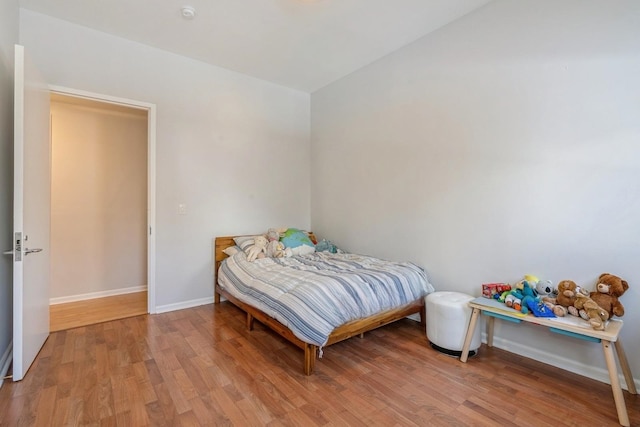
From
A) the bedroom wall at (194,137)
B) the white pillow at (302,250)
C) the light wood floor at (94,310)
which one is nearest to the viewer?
the bedroom wall at (194,137)

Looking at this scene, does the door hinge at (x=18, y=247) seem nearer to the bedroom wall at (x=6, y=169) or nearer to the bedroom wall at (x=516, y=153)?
the bedroom wall at (x=6, y=169)

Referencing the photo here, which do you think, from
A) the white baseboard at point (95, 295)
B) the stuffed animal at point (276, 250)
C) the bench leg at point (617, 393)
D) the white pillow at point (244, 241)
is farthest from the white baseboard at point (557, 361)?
the white baseboard at point (95, 295)

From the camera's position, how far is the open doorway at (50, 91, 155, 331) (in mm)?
3609

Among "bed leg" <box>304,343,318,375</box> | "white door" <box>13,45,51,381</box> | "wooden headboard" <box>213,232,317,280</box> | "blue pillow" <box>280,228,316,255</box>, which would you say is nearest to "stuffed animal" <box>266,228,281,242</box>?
"blue pillow" <box>280,228,316,255</box>

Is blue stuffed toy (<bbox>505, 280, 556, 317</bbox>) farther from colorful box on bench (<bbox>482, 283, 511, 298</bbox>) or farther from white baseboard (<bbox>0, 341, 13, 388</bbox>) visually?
white baseboard (<bbox>0, 341, 13, 388</bbox>)

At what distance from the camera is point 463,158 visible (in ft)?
8.84

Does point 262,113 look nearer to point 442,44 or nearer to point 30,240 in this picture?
point 442,44

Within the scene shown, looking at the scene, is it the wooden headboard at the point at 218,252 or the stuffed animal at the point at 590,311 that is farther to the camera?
the wooden headboard at the point at 218,252

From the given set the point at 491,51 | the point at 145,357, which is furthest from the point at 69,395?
the point at 491,51

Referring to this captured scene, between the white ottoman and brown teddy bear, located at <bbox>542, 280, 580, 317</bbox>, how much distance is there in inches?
20.9

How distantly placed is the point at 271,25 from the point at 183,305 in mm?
3059

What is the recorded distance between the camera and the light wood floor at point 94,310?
118 inches

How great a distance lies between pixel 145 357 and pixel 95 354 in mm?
413

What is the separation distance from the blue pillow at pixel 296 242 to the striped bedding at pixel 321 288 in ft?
1.02
